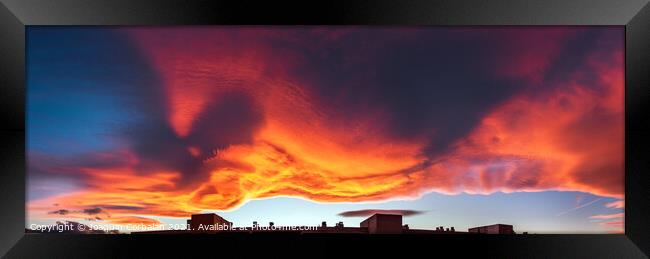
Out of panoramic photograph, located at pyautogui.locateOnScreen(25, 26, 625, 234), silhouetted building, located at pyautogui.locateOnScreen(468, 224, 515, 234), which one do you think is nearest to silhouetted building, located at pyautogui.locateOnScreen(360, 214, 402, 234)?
panoramic photograph, located at pyautogui.locateOnScreen(25, 26, 625, 234)

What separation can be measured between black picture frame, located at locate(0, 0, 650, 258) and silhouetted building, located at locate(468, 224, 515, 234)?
5cm

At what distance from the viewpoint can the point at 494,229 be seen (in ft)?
13.2

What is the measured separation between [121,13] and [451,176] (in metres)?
3.06

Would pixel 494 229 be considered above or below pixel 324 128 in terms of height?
below

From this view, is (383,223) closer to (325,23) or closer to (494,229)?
(494,229)

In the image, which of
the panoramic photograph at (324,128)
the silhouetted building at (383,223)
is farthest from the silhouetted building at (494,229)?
the silhouetted building at (383,223)

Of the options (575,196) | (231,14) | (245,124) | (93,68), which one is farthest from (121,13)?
(575,196)

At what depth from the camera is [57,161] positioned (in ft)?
13.1

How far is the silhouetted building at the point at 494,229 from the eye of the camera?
13.1 ft

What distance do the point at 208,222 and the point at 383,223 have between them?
1481mm

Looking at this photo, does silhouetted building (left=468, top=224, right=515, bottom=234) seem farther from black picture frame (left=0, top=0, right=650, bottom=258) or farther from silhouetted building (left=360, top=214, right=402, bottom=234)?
silhouetted building (left=360, top=214, right=402, bottom=234)

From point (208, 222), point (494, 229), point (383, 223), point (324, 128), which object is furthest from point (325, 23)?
point (494, 229)

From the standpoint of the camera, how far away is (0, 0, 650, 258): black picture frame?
3.85 m

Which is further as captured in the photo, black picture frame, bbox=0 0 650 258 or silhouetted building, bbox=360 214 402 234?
silhouetted building, bbox=360 214 402 234
